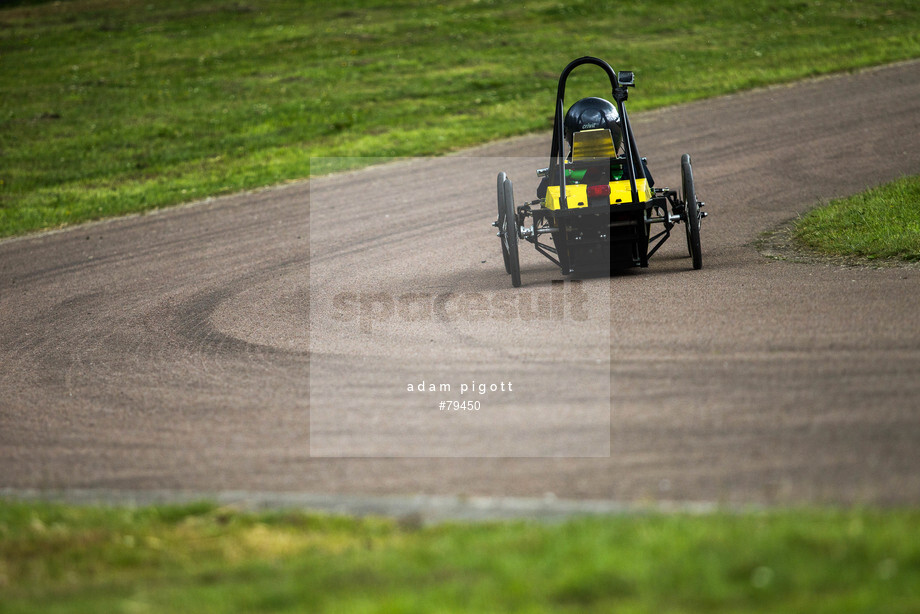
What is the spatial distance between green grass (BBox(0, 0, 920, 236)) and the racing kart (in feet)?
31.3

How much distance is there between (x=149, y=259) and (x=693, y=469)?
10388 mm

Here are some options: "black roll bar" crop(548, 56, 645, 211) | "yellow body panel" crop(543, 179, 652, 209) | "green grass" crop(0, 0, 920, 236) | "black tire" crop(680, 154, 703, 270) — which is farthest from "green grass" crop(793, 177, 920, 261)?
"green grass" crop(0, 0, 920, 236)

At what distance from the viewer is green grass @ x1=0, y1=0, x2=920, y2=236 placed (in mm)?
21250

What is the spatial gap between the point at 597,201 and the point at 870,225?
374cm

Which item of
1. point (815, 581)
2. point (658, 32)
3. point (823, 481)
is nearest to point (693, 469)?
point (823, 481)

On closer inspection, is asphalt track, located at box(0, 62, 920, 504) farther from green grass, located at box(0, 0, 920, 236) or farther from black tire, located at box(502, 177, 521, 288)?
green grass, located at box(0, 0, 920, 236)

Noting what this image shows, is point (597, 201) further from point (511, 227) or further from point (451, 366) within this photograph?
point (451, 366)

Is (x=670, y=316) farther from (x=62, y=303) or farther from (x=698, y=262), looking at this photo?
(x=62, y=303)

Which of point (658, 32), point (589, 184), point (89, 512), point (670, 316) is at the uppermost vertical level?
point (658, 32)

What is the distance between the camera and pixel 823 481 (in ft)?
17.2

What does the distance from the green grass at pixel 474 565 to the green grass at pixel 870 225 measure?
22.1ft

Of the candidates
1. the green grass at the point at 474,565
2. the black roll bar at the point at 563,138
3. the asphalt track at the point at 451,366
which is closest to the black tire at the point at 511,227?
the asphalt track at the point at 451,366

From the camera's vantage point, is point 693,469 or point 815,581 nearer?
point 815,581

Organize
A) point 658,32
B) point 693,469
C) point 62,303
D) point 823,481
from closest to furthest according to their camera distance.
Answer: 1. point 823,481
2. point 693,469
3. point 62,303
4. point 658,32
